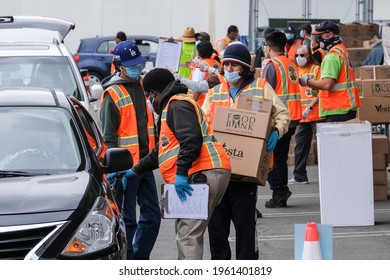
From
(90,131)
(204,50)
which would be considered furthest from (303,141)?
(90,131)

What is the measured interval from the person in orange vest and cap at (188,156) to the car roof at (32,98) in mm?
809

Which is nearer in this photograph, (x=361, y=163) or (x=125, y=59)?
(x=125, y=59)

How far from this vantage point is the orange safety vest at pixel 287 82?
12211 millimetres

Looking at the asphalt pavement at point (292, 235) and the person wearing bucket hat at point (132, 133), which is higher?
the person wearing bucket hat at point (132, 133)

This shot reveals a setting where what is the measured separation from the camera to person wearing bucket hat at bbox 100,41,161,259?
908 centimetres

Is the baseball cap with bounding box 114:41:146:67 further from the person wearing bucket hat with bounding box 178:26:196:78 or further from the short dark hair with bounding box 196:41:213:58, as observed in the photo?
the person wearing bucket hat with bounding box 178:26:196:78

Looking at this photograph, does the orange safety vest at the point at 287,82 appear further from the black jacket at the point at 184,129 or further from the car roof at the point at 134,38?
the car roof at the point at 134,38

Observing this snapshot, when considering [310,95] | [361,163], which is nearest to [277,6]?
[310,95]

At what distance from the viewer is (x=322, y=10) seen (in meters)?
23.3

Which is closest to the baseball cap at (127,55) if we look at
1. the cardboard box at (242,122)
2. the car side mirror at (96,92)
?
the cardboard box at (242,122)

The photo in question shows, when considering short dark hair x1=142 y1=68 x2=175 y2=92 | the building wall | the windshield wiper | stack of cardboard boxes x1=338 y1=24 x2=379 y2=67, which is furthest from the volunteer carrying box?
the building wall

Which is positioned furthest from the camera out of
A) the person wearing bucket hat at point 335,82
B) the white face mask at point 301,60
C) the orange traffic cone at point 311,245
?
the white face mask at point 301,60

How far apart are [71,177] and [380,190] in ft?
20.8

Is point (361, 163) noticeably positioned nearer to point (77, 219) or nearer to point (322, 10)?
point (77, 219)
